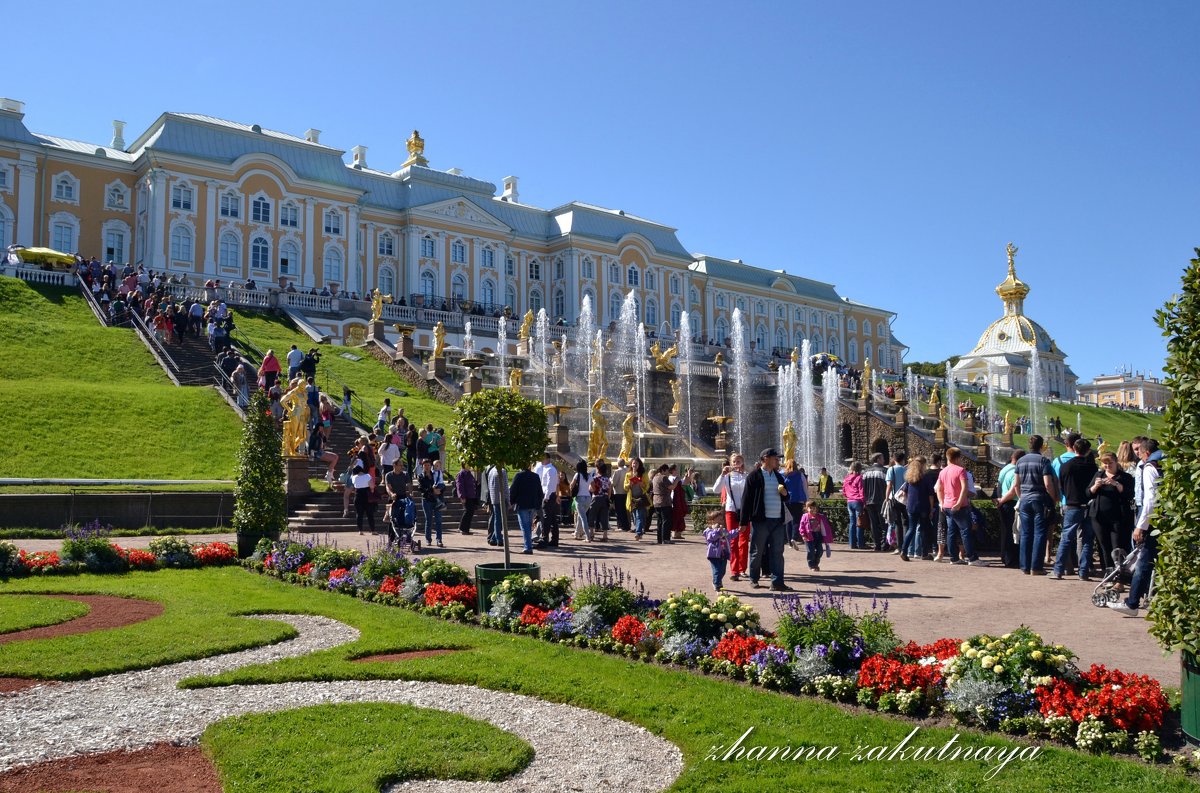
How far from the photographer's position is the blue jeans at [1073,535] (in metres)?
11.5

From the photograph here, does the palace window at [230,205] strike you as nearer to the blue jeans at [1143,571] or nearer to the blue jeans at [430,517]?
the blue jeans at [430,517]

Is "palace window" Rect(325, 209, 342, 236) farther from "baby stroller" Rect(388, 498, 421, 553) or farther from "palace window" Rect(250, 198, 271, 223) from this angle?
"baby stroller" Rect(388, 498, 421, 553)

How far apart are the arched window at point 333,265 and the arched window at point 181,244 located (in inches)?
301

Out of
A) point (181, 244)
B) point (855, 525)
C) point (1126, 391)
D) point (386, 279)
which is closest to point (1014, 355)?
point (1126, 391)

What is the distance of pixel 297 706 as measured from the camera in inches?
257

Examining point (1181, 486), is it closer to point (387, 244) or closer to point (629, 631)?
point (629, 631)

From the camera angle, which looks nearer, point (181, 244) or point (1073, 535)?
point (1073, 535)

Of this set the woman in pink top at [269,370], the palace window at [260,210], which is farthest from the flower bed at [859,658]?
the palace window at [260,210]

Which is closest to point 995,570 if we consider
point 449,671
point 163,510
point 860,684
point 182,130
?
point 860,684

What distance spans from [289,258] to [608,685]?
5004cm

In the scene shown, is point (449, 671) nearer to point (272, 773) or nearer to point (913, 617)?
point (272, 773)

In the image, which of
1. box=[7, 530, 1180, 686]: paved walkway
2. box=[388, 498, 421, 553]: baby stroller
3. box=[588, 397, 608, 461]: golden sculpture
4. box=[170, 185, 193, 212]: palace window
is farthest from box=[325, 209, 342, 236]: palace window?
box=[388, 498, 421, 553]: baby stroller

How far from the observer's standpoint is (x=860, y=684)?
20.9 ft

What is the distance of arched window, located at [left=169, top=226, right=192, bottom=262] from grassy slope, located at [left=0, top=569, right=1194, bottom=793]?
41.3 m
